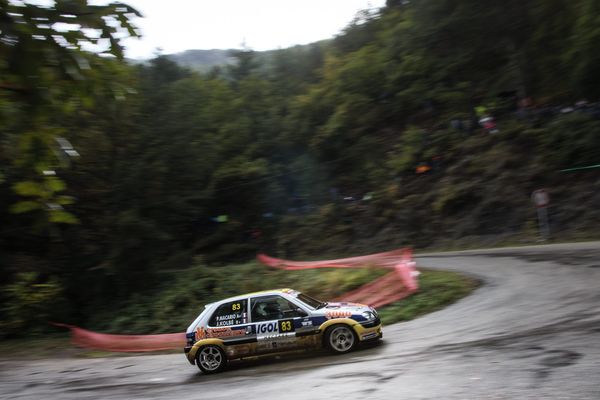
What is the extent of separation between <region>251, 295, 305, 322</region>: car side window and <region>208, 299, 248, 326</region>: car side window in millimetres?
201

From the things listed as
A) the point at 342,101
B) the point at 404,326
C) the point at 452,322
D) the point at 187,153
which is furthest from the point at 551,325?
the point at 342,101

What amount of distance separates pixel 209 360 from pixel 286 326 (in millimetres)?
1731

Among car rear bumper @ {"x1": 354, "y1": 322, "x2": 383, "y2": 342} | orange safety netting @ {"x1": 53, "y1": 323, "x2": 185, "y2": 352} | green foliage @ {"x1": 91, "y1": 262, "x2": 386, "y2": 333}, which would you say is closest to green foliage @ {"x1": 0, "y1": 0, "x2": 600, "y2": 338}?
green foliage @ {"x1": 91, "y1": 262, "x2": 386, "y2": 333}

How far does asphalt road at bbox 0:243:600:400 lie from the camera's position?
6.78m

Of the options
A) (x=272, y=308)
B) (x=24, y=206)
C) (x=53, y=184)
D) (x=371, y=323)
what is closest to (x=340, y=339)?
(x=371, y=323)

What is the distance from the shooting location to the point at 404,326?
39.0 ft

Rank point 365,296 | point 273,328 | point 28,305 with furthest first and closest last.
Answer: point 28,305 → point 365,296 → point 273,328

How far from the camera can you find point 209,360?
1062 centimetres

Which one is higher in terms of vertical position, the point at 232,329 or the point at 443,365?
the point at 232,329

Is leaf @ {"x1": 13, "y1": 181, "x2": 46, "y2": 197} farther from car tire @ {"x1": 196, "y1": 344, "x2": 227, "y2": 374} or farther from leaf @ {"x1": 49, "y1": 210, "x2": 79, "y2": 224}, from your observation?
car tire @ {"x1": 196, "y1": 344, "x2": 227, "y2": 374}

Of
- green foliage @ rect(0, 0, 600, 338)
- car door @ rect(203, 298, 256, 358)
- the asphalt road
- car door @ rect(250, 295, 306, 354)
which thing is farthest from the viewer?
green foliage @ rect(0, 0, 600, 338)

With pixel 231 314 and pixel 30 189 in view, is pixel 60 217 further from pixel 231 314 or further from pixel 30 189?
pixel 231 314

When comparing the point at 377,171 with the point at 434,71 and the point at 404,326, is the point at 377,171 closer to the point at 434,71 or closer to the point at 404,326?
the point at 434,71

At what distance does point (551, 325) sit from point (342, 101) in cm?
3474
